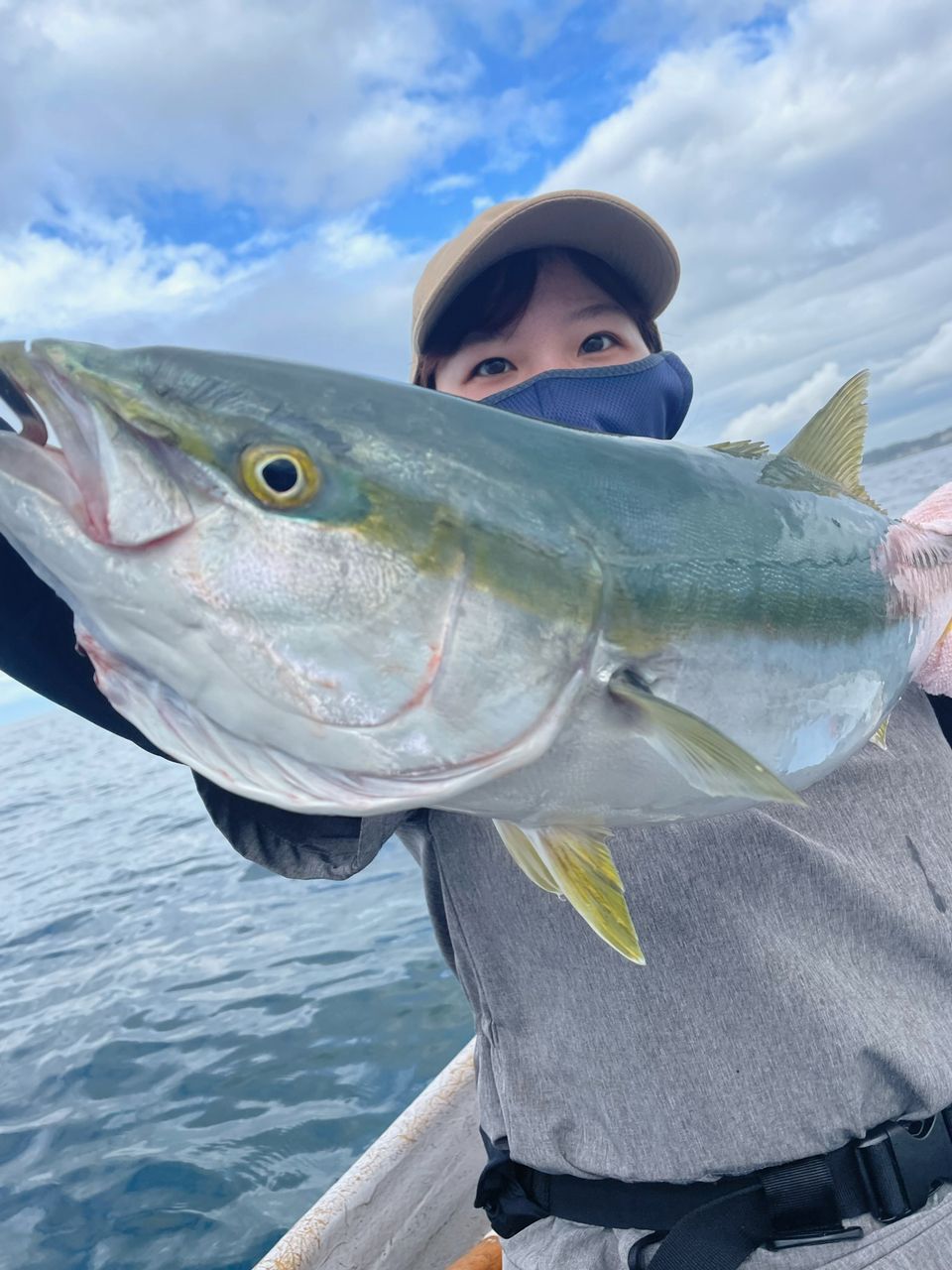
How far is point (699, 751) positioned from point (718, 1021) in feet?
3.18

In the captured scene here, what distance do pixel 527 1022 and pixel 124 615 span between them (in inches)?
56.1

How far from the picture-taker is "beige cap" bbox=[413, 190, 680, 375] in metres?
2.41

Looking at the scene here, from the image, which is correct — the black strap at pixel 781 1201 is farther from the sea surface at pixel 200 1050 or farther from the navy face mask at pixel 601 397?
the sea surface at pixel 200 1050

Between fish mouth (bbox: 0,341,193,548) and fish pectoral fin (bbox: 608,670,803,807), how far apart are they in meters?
0.68

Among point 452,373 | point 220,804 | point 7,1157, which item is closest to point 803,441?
point 452,373

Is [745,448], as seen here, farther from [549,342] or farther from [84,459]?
[84,459]

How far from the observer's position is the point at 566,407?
2248mm

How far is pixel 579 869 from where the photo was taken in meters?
1.39

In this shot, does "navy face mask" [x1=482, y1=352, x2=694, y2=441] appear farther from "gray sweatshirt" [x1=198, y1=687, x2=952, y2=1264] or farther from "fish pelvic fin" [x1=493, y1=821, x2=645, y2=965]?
"fish pelvic fin" [x1=493, y1=821, x2=645, y2=965]

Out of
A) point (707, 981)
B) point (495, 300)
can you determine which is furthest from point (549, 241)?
point (707, 981)

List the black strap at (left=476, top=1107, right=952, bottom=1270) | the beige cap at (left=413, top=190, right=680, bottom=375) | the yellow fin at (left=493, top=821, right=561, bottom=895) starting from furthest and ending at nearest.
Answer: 1. the beige cap at (left=413, top=190, right=680, bottom=375)
2. the black strap at (left=476, top=1107, right=952, bottom=1270)
3. the yellow fin at (left=493, top=821, right=561, bottom=895)

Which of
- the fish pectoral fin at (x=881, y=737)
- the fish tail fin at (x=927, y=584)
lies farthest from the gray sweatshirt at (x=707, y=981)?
the fish tail fin at (x=927, y=584)

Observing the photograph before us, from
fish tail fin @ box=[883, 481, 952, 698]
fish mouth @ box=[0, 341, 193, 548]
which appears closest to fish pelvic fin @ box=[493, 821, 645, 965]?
fish mouth @ box=[0, 341, 193, 548]

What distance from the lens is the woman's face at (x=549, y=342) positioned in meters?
2.49
